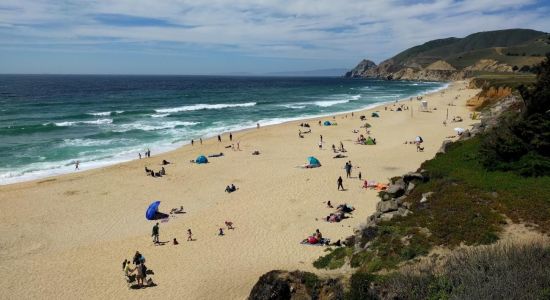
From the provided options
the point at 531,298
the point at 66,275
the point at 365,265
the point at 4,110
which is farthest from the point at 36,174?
the point at 4,110

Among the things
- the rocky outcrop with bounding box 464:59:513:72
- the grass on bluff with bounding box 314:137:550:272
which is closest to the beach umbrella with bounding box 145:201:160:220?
the grass on bluff with bounding box 314:137:550:272

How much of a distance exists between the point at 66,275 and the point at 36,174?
16.5 meters

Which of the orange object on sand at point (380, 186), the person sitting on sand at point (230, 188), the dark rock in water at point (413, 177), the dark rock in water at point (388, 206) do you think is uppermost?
the dark rock in water at point (413, 177)

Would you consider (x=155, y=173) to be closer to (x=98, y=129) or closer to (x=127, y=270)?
(x=127, y=270)

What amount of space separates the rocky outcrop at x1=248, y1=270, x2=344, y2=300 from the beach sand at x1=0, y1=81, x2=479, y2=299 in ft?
10.5

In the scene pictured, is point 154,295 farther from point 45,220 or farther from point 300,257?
point 45,220

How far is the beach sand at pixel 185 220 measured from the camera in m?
14.0

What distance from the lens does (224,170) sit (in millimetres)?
28750

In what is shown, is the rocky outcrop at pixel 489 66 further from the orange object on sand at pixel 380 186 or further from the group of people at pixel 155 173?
the group of people at pixel 155 173

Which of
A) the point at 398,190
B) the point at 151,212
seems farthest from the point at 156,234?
the point at 398,190

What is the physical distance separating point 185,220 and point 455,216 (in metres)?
12.3

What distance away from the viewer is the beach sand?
14008 millimetres

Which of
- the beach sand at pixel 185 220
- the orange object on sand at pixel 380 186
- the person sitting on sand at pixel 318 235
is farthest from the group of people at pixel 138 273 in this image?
the orange object on sand at pixel 380 186

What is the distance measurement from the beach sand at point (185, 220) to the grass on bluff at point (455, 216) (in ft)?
6.87
